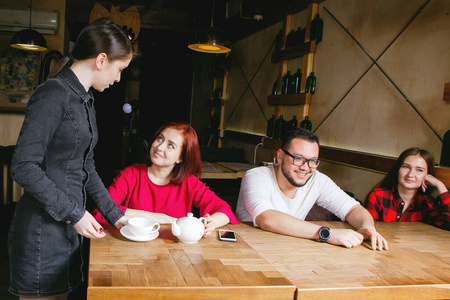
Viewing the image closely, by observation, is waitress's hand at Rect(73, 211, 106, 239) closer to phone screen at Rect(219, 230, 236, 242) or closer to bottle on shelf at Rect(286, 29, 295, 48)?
phone screen at Rect(219, 230, 236, 242)

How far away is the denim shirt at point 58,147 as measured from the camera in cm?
129

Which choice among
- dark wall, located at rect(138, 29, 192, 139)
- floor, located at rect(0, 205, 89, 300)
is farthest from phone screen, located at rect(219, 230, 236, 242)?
dark wall, located at rect(138, 29, 192, 139)

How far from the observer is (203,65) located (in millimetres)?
8648

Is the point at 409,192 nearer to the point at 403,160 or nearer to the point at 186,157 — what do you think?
the point at 403,160

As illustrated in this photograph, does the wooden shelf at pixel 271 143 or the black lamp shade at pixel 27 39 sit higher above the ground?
the black lamp shade at pixel 27 39

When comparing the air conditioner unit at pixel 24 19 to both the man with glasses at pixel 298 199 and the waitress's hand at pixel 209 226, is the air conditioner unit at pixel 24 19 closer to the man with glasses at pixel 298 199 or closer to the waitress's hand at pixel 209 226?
the man with glasses at pixel 298 199

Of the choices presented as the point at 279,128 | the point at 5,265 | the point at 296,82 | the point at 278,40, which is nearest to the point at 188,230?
the point at 5,265

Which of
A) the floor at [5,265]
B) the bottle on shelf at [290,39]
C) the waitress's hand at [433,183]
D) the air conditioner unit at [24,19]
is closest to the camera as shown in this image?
the floor at [5,265]

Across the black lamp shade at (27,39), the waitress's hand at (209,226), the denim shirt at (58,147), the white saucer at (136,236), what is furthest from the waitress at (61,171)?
the black lamp shade at (27,39)

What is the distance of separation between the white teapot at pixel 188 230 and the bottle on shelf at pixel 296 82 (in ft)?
11.0

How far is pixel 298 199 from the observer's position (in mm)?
2430

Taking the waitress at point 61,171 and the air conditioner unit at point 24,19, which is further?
the air conditioner unit at point 24,19

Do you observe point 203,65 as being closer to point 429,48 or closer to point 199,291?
point 429,48

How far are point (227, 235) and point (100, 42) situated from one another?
1.00 m
